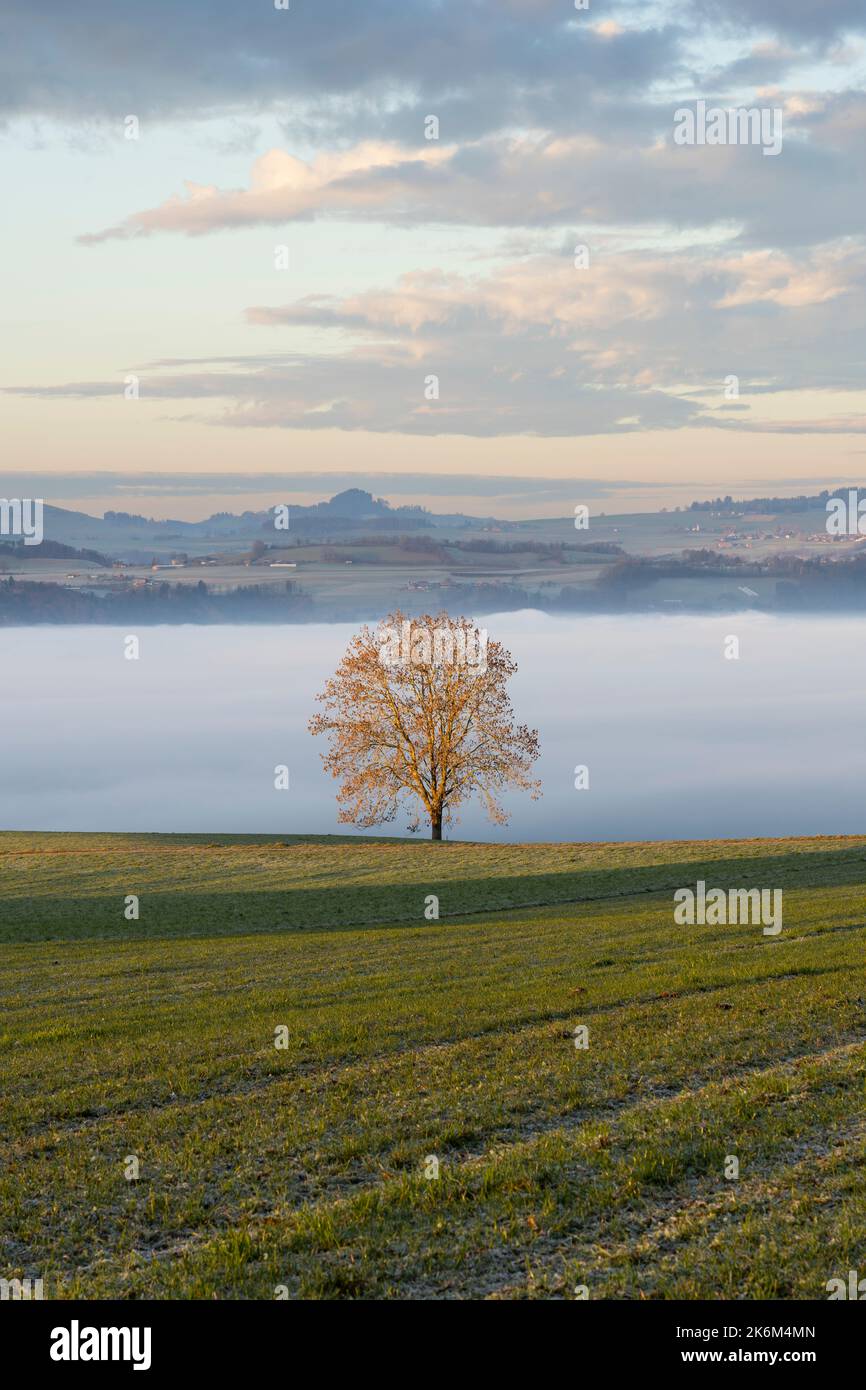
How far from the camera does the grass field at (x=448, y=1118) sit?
9.23 meters

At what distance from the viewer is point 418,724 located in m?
69.9

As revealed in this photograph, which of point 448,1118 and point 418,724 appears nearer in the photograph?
point 448,1118

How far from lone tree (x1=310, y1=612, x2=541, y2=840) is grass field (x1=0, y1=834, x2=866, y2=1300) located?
40.5 meters

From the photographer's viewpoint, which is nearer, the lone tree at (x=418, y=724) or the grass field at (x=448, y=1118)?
the grass field at (x=448, y=1118)

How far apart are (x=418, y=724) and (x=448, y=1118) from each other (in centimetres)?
5728

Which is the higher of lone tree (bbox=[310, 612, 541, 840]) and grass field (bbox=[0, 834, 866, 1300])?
lone tree (bbox=[310, 612, 541, 840])

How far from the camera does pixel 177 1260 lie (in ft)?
30.9

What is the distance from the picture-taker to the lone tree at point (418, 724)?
2756 inches

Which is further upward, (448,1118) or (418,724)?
(418,724)

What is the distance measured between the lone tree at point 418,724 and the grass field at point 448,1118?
1593 inches

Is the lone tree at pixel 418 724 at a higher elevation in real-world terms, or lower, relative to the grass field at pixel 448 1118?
higher

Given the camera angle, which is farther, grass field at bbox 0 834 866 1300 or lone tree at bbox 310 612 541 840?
lone tree at bbox 310 612 541 840

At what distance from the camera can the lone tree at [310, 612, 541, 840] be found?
70000 mm
